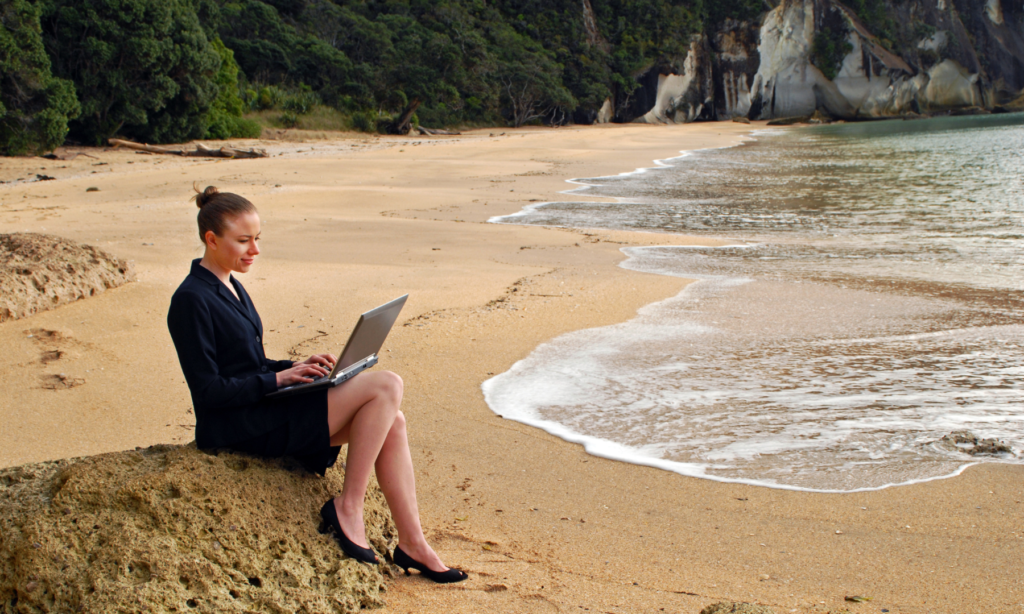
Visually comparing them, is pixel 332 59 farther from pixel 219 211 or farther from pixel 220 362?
pixel 220 362

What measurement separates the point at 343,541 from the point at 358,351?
606 mm

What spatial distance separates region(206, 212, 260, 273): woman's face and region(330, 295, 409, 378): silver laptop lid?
438mm

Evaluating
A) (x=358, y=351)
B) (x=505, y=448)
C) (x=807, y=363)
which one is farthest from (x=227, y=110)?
(x=358, y=351)

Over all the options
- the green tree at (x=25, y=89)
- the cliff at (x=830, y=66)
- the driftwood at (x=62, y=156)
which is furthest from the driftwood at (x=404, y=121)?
the cliff at (x=830, y=66)

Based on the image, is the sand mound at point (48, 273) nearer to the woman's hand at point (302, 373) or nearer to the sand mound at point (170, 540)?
the sand mound at point (170, 540)

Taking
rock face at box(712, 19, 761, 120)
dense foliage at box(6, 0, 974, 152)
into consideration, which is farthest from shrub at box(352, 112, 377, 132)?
rock face at box(712, 19, 761, 120)

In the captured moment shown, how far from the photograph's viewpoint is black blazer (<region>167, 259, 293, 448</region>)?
239 centimetres

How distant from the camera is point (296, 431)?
100 inches

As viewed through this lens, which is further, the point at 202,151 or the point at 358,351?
the point at 202,151

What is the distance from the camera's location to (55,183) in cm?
1436

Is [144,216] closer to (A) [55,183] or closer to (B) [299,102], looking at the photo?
(A) [55,183]

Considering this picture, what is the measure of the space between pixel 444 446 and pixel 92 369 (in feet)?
7.57

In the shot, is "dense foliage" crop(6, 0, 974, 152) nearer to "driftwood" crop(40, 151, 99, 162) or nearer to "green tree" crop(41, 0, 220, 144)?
"green tree" crop(41, 0, 220, 144)

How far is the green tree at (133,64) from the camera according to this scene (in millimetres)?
21625
